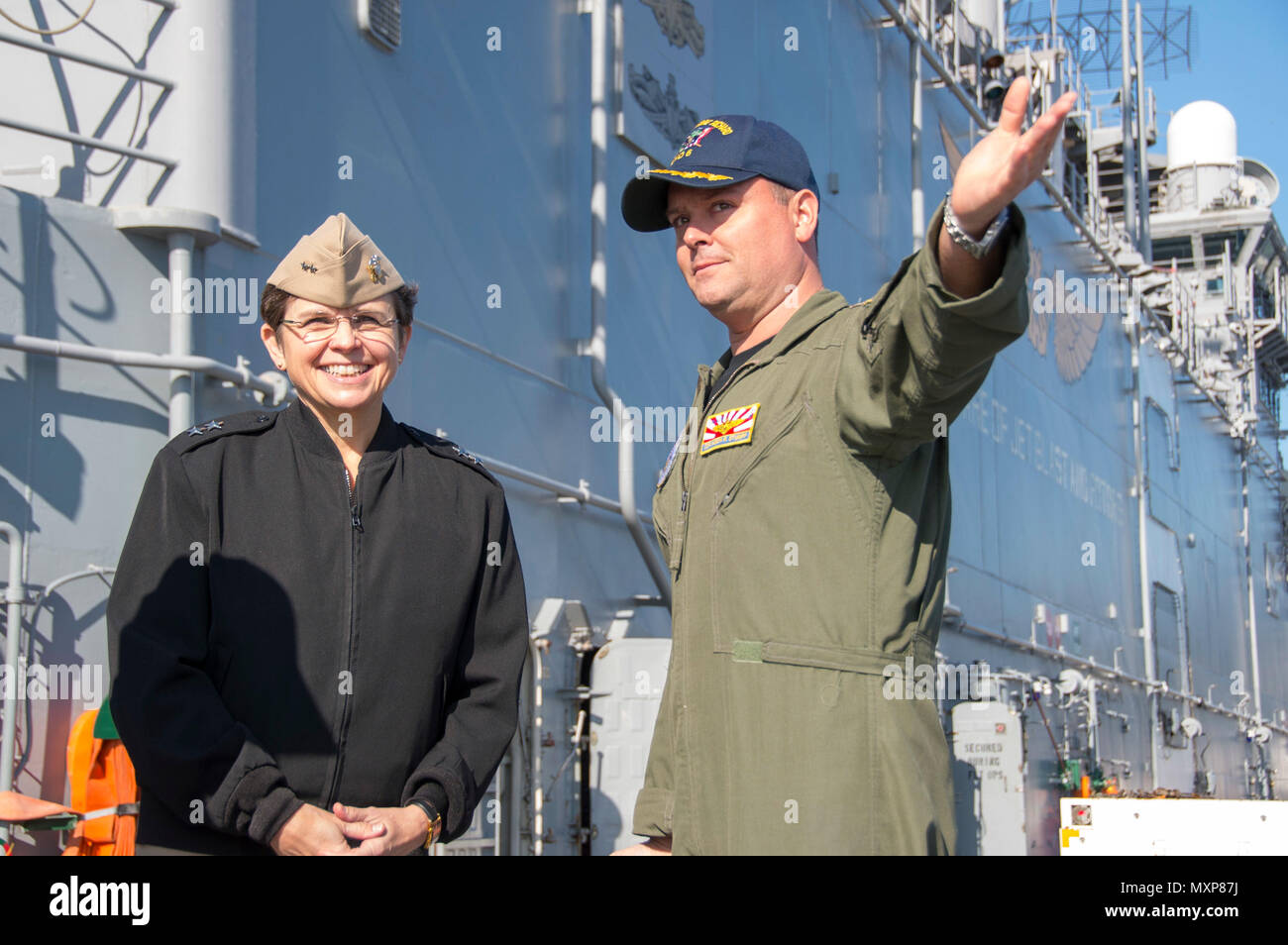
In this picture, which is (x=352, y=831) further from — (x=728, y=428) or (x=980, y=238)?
(x=980, y=238)

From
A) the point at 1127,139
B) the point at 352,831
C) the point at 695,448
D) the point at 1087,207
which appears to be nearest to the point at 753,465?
the point at 695,448

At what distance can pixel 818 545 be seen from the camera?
1865 mm

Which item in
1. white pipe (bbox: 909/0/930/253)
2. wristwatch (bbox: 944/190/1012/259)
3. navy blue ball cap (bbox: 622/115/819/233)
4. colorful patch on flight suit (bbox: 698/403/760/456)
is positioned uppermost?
white pipe (bbox: 909/0/930/253)

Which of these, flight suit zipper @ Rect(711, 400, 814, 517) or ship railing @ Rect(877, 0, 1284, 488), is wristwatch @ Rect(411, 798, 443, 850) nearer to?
flight suit zipper @ Rect(711, 400, 814, 517)

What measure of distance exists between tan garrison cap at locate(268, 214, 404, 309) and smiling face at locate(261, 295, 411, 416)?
0.8 inches

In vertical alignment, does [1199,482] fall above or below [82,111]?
above

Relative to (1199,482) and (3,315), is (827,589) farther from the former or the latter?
(1199,482)

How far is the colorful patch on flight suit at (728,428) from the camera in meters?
1.99

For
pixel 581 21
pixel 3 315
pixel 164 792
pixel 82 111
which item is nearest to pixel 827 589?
pixel 164 792

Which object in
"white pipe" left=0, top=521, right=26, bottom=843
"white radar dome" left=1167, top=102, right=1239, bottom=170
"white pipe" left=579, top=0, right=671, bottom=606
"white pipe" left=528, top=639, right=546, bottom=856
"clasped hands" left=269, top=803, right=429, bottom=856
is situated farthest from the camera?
"white radar dome" left=1167, top=102, right=1239, bottom=170

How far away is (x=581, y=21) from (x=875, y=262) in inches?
175

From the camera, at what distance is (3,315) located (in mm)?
3795

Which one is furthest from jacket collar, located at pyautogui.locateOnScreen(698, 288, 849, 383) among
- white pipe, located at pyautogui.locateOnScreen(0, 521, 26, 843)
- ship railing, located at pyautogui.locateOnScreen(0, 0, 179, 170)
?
ship railing, located at pyautogui.locateOnScreen(0, 0, 179, 170)

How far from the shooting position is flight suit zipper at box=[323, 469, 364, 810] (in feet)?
6.94
